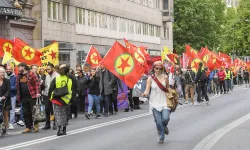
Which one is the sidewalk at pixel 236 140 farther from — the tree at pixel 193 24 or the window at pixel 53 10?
the tree at pixel 193 24

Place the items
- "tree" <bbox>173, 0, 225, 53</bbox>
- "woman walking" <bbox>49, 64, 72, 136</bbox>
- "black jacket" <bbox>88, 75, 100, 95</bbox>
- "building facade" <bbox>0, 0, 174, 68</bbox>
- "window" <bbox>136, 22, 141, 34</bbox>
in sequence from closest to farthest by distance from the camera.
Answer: "woman walking" <bbox>49, 64, 72, 136</bbox> → "black jacket" <bbox>88, 75, 100, 95</bbox> → "building facade" <bbox>0, 0, 174, 68</bbox> → "window" <bbox>136, 22, 141, 34</bbox> → "tree" <bbox>173, 0, 225, 53</bbox>

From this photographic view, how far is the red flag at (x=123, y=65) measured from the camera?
20.9 m

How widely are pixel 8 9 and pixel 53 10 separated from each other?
32.1ft

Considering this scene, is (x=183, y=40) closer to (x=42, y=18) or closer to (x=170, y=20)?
(x=170, y=20)

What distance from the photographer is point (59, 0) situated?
41844mm

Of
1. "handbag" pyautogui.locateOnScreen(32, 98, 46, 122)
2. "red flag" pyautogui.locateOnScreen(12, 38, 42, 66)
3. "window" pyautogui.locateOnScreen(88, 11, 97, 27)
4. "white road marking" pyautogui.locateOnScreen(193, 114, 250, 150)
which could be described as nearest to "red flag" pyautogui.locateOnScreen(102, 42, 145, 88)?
"red flag" pyautogui.locateOnScreen(12, 38, 42, 66)

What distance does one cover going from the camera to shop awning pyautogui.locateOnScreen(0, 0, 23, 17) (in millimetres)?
31478

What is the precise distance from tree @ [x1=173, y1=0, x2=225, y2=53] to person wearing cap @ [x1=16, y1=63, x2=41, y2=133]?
58.5 meters

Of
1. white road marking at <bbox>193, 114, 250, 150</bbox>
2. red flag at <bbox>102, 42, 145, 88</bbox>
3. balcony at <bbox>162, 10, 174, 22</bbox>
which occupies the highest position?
balcony at <bbox>162, 10, 174, 22</bbox>

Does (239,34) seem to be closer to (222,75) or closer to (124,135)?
(222,75)

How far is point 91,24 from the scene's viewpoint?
48.1 metres

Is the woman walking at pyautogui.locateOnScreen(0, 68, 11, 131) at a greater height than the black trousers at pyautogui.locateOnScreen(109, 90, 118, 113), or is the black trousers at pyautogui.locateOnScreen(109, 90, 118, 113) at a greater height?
the woman walking at pyautogui.locateOnScreen(0, 68, 11, 131)

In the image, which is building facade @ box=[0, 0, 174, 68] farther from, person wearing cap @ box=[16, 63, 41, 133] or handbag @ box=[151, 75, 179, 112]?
handbag @ box=[151, 75, 179, 112]

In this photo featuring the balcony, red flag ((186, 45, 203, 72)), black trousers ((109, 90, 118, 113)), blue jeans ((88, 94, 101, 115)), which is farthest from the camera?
the balcony
